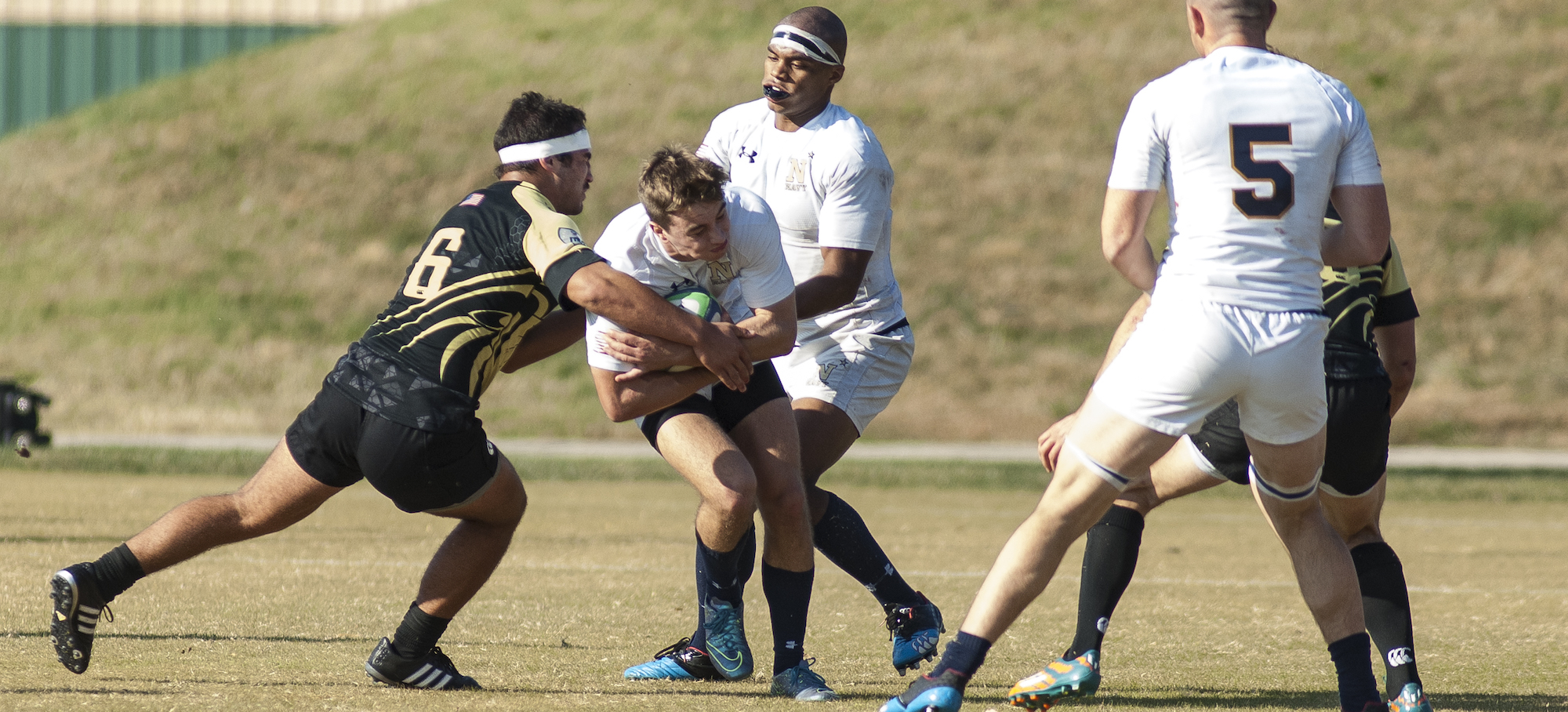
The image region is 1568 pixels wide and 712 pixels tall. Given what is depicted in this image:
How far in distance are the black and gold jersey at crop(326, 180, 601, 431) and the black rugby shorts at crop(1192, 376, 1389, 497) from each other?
1.94m

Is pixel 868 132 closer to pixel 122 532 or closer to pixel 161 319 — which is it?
pixel 122 532

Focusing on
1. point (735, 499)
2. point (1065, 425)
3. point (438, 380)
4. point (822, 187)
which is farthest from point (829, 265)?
point (438, 380)

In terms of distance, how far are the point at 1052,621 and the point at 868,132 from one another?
242 cm

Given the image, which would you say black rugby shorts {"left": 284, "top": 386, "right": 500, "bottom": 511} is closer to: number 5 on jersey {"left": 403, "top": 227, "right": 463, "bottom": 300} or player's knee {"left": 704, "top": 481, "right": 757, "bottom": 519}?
number 5 on jersey {"left": 403, "top": 227, "right": 463, "bottom": 300}

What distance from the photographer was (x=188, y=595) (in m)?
6.89

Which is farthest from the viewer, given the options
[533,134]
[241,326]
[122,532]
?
[241,326]

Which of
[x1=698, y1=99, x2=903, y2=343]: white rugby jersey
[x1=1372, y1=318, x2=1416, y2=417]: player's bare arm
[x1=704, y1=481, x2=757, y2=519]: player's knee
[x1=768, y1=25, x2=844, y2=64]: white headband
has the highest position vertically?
[x1=768, y1=25, x2=844, y2=64]: white headband

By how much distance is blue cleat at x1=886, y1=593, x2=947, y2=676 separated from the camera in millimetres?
5523

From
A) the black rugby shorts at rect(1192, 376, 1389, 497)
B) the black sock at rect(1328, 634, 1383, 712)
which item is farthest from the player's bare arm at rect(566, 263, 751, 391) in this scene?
the black sock at rect(1328, 634, 1383, 712)

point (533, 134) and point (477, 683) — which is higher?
point (533, 134)

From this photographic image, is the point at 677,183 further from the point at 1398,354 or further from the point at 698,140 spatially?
the point at 698,140

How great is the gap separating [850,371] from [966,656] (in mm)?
1913

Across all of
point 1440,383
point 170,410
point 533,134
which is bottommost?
point 170,410

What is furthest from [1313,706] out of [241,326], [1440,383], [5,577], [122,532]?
[241,326]
